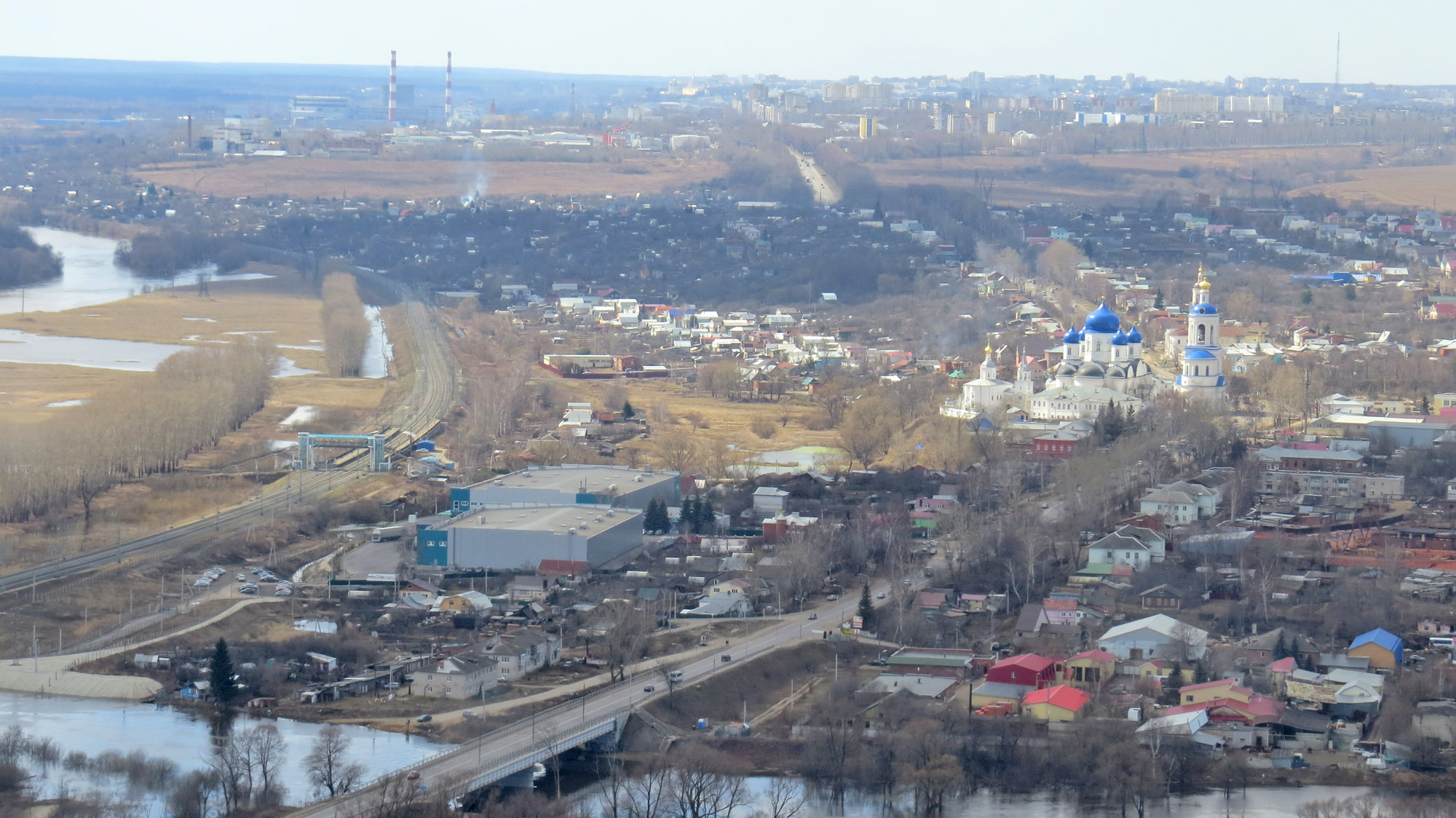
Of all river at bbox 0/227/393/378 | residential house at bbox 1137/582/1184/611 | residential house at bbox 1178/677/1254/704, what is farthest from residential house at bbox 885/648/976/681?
river at bbox 0/227/393/378

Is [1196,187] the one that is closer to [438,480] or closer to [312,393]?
[312,393]

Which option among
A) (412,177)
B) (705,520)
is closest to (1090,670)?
(705,520)

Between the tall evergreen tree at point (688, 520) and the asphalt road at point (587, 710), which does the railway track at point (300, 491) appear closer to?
the tall evergreen tree at point (688, 520)

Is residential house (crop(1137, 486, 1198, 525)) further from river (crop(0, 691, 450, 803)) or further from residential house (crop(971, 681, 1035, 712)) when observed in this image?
river (crop(0, 691, 450, 803))

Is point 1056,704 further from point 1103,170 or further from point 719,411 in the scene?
point 1103,170

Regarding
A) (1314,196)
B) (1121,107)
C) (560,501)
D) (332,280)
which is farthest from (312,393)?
(1121,107)

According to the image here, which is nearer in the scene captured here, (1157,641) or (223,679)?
(223,679)
